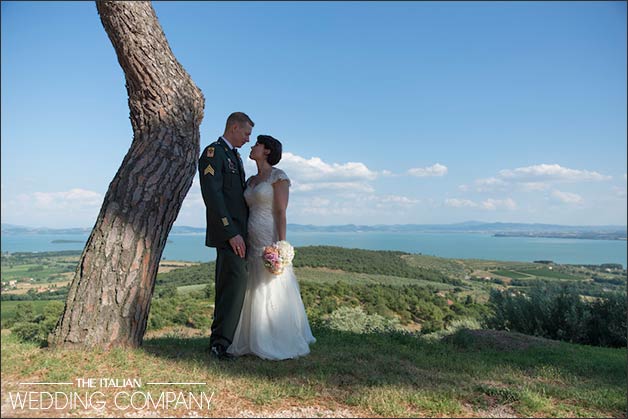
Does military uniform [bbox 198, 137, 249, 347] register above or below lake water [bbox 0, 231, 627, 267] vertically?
above

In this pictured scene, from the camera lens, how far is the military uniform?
4.89m

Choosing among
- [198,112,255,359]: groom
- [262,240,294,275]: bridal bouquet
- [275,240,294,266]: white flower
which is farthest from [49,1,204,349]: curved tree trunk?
[275,240,294,266]: white flower

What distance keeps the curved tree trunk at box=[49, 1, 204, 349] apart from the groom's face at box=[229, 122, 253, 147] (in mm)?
541

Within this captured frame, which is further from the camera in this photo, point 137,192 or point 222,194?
point 222,194

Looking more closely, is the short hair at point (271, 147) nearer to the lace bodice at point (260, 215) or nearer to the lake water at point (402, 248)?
the lace bodice at point (260, 215)

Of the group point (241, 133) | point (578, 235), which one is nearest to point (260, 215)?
point (241, 133)

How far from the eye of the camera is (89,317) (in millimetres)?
4512

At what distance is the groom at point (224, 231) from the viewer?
16.0ft

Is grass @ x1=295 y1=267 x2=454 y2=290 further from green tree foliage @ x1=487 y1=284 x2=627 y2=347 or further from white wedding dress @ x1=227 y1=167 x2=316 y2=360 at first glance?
white wedding dress @ x1=227 y1=167 x2=316 y2=360

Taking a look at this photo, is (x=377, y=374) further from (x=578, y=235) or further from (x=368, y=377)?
(x=578, y=235)

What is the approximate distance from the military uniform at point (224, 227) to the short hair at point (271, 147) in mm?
427

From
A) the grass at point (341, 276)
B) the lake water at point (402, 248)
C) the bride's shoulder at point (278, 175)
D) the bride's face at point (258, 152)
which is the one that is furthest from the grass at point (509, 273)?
the bride's face at point (258, 152)

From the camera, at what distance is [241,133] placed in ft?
17.1

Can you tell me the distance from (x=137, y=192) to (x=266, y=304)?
6.49 feet
